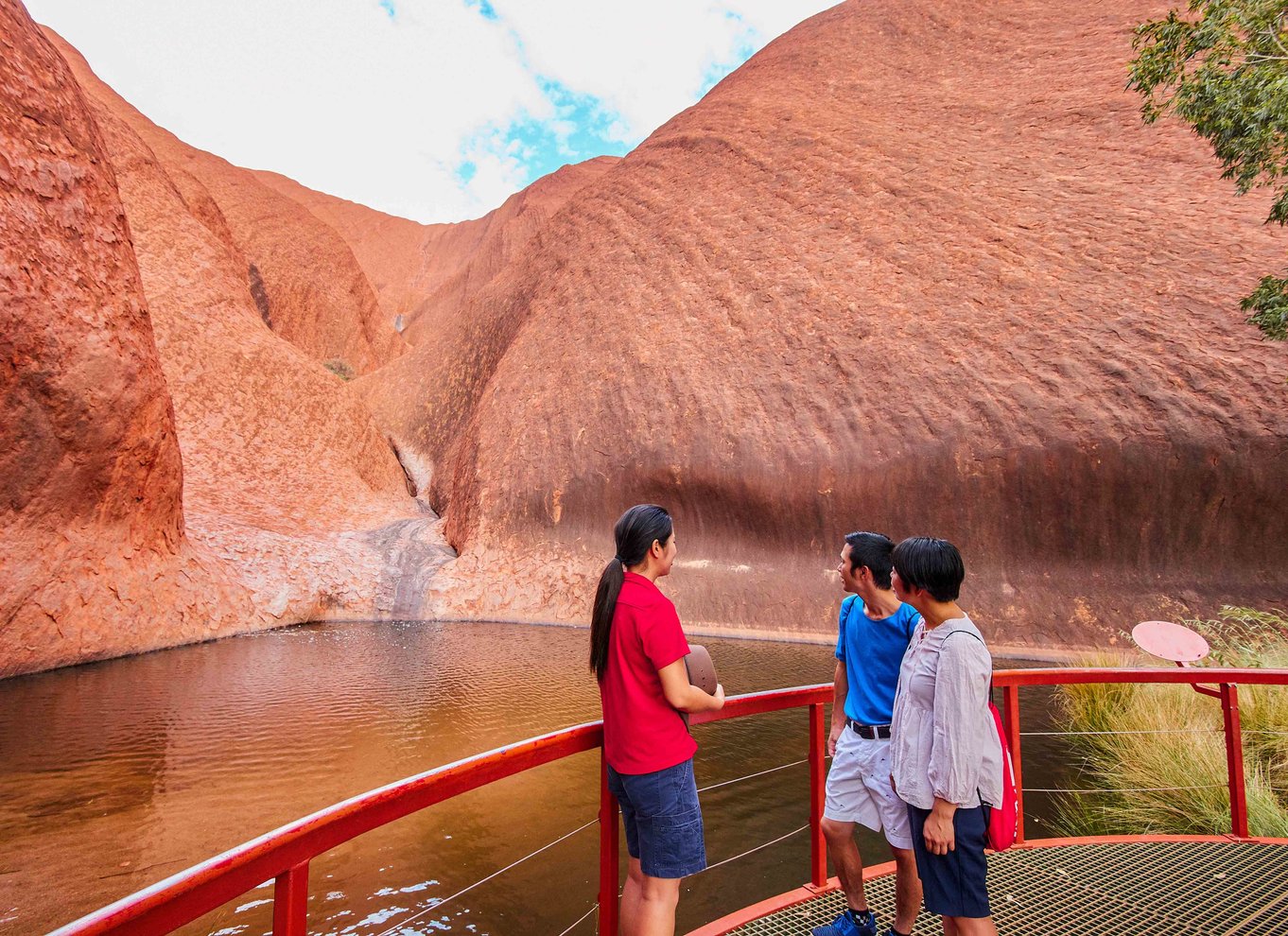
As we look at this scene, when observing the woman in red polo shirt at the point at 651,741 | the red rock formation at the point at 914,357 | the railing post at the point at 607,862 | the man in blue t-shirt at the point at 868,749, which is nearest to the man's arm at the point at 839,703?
the man in blue t-shirt at the point at 868,749

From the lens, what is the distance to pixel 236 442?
20.6m

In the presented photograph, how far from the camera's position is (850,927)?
8.52 feet

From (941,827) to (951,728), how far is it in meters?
0.29

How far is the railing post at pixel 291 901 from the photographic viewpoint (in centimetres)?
138

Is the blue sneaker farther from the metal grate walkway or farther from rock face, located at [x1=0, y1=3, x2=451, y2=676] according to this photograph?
rock face, located at [x1=0, y1=3, x2=451, y2=676]

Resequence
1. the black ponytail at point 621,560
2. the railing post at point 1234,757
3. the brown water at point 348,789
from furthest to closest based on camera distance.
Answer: the brown water at point 348,789, the railing post at point 1234,757, the black ponytail at point 621,560

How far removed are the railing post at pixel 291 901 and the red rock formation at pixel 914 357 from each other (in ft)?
47.6

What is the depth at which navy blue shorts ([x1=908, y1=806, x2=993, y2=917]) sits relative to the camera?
6.70ft

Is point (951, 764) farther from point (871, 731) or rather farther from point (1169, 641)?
point (1169, 641)

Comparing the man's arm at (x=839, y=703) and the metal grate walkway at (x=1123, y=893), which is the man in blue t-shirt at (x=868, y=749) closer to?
the man's arm at (x=839, y=703)

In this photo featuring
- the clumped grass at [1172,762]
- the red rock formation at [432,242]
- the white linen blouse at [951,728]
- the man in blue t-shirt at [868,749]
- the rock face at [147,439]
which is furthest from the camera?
the red rock formation at [432,242]

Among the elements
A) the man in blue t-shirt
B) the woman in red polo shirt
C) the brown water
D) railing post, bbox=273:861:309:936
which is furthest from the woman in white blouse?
the brown water

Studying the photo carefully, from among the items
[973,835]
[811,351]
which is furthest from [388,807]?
[811,351]

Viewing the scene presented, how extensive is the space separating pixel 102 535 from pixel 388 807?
530 inches
